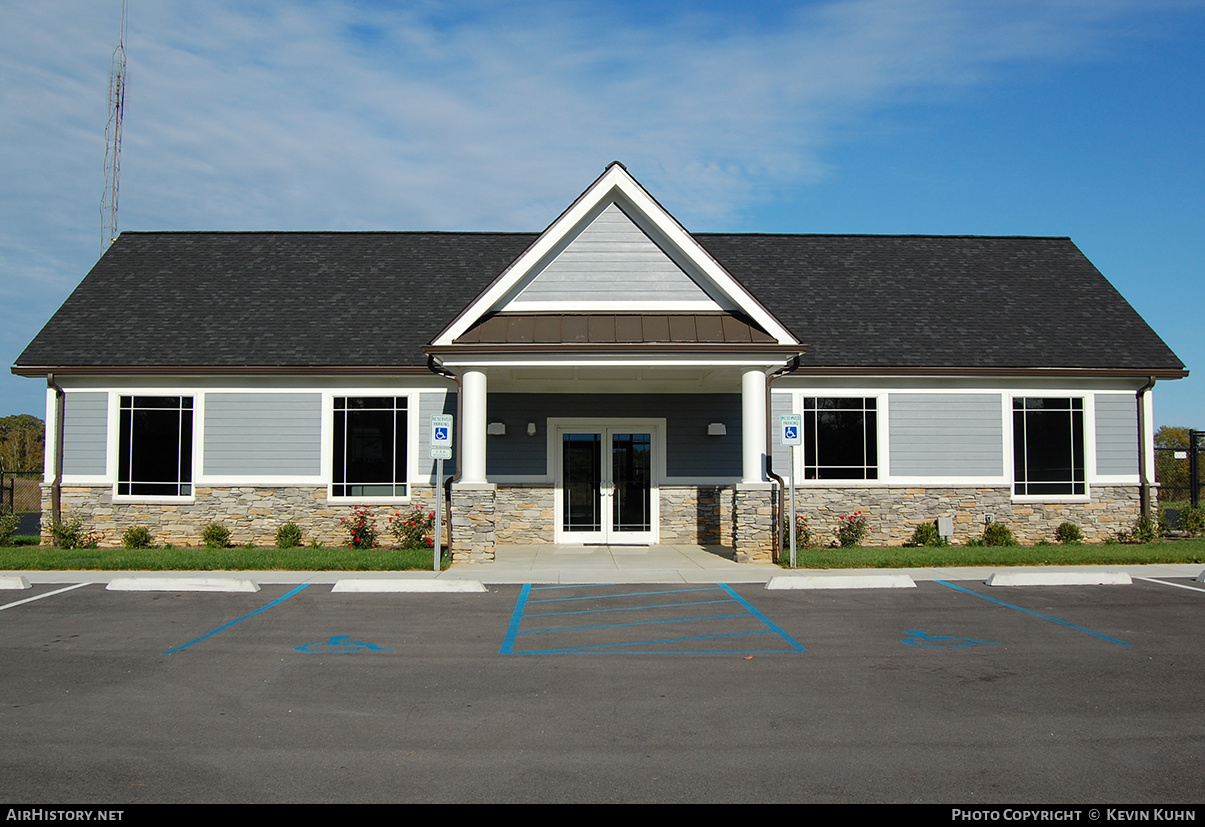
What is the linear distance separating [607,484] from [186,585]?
845 centimetres

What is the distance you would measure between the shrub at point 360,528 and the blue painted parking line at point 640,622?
17.5 feet

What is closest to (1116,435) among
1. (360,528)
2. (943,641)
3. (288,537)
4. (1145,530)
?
(1145,530)

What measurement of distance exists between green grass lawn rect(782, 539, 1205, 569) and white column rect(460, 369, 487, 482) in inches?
214

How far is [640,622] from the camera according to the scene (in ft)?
32.4

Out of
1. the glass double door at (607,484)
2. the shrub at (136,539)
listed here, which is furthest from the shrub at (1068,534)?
the shrub at (136,539)

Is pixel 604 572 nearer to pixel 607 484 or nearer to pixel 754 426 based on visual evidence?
pixel 754 426

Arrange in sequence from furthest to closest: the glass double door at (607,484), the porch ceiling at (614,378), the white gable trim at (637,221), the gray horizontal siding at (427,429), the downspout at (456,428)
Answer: the glass double door at (607,484) → the gray horizontal siding at (427,429) → the porch ceiling at (614,378) → the white gable trim at (637,221) → the downspout at (456,428)

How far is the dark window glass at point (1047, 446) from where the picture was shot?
17.5 m

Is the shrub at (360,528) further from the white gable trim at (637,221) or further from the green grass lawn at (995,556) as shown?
the green grass lawn at (995,556)

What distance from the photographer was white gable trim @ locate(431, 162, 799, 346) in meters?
15.1

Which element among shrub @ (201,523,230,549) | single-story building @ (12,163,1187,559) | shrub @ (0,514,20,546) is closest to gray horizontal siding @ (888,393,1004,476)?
single-story building @ (12,163,1187,559)

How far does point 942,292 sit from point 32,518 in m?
27.8

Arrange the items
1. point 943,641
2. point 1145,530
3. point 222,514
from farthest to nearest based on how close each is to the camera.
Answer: point 1145,530, point 222,514, point 943,641
